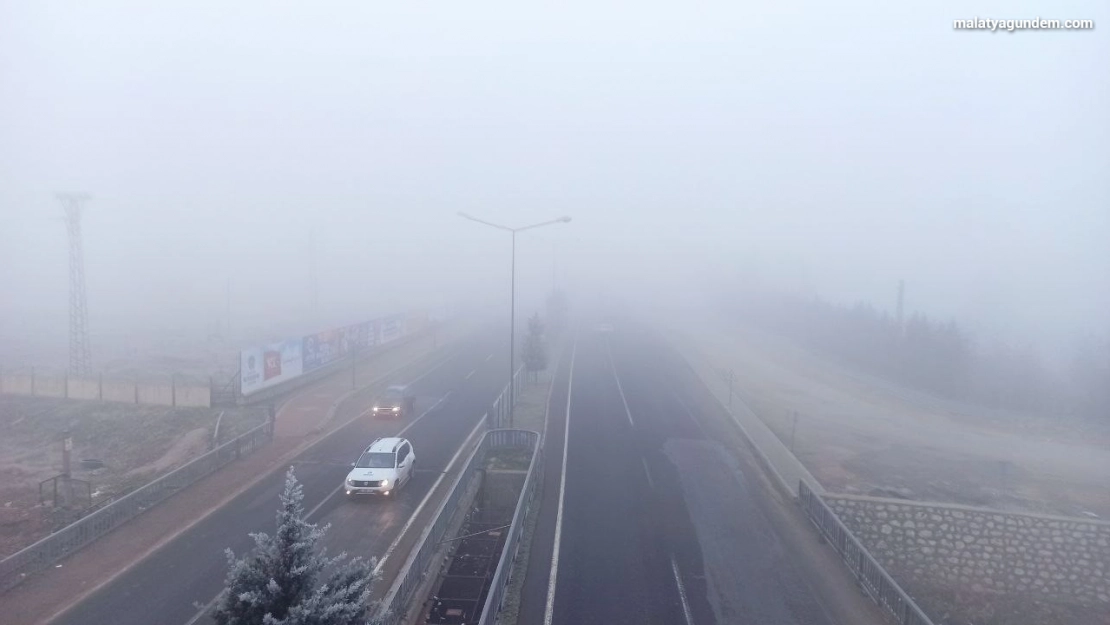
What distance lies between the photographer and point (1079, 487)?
22.4m

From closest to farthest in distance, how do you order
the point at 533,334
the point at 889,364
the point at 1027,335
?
the point at 533,334 < the point at 889,364 < the point at 1027,335

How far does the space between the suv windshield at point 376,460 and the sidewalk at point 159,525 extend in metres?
3.37

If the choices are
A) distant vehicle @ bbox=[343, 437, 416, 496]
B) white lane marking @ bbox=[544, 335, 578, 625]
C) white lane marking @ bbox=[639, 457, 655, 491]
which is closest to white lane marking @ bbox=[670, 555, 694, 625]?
white lane marking @ bbox=[544, 335, 578, 625]

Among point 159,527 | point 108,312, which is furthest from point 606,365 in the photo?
point 108,312

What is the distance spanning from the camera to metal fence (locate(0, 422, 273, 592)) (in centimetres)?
1287

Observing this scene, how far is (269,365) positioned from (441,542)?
2078 cm

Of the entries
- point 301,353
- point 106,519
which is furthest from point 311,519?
point 301,353

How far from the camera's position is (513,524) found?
14242 mm

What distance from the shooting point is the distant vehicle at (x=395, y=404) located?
1101 inches

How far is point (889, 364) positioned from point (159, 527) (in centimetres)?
4693

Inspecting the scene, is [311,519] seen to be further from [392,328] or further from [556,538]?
[392,328]

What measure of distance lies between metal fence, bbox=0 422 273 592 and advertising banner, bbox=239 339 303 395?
27.7ft

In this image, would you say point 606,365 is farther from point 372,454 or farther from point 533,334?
point 372,454

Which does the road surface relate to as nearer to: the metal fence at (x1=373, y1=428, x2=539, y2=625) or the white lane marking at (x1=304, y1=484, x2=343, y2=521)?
the metal fence at (x1=373, y1=428, x2=539, y2=625)
